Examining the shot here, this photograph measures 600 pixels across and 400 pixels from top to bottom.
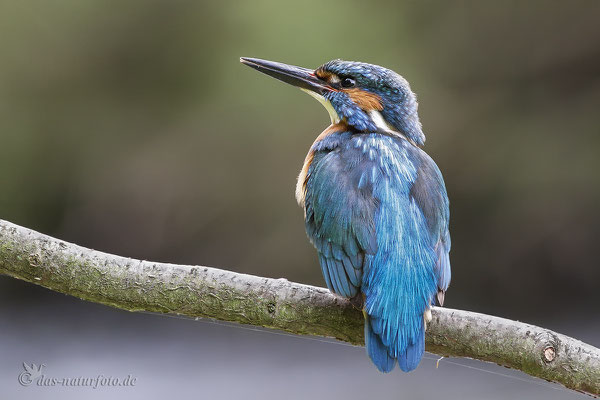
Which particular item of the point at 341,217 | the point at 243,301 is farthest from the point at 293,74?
the point at 243,301

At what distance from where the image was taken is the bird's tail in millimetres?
1580

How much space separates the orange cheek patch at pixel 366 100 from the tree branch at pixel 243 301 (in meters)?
0.62

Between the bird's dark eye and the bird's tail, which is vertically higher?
the bird's dark eye

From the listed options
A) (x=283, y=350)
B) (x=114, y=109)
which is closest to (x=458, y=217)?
(x=283, y=350)

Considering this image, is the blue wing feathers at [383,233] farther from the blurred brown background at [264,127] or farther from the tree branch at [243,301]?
the blurred brown background at [264,127]

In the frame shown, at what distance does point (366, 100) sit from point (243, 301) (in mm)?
720

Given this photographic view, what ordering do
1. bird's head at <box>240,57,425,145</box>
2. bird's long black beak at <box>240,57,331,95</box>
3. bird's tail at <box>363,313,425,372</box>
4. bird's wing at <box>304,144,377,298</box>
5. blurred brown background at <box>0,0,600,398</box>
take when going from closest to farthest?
bird's tail at <box>363,313,425,372</box>, bird's wing at <box>304,144,377,298</box>, bird's head at <box>240,57,425,145</box>, bird's long black beak at <box>240,57,331,95</box>, blurred brown background at <box>0,0,600,398</box>

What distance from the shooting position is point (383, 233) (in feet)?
5.59

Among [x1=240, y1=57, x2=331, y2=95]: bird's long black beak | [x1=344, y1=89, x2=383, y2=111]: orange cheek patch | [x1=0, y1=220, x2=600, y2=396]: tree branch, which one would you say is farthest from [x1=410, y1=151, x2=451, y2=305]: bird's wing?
[x1=240, y1=57, x2=331, y2=95]: bird's long black beak

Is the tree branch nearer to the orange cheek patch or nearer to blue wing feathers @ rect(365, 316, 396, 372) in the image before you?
blue wing feathers @ rect(365, 316, 396, 372)

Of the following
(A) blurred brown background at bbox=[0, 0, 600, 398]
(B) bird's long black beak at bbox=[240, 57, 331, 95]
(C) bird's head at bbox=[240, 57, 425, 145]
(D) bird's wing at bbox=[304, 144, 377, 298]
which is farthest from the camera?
(A) blurred brown background at bbox=[0, 0, 600, 398]

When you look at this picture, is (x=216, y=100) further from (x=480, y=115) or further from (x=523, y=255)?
(x=523, y=255)

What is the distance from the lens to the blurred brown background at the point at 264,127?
441 cm

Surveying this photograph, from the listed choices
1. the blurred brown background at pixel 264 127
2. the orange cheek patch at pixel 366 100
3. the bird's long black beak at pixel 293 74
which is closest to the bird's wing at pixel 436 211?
the orange cheek patch at pixel 366 100
